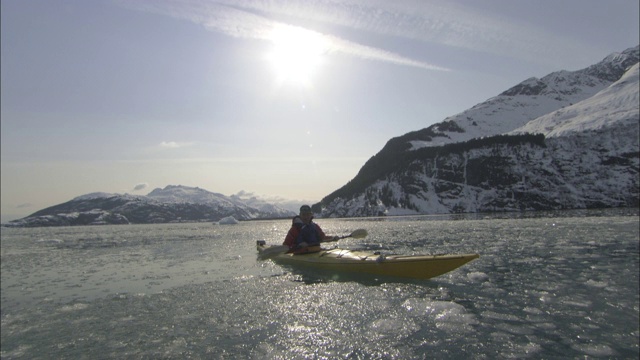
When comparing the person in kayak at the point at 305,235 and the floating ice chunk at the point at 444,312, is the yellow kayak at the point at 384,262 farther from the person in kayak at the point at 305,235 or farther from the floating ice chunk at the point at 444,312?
the floating ice chunk at the point at 444,312

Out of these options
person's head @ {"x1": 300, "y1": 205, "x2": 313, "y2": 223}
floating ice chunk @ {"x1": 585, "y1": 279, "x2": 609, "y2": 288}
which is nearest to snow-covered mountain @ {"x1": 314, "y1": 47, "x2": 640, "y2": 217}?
person's head @ {"x1": 300, "y1": 205, "x2": 313, "y2": 223}

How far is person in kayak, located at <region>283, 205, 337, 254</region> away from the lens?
71.8 feet

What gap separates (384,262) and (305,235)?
7.14 meters

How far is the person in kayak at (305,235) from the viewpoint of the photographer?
71.8 ft

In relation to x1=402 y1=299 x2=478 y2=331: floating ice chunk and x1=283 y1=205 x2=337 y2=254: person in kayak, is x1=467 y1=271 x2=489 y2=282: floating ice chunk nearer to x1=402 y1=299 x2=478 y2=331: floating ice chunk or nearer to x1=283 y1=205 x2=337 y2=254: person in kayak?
x1=402 y1=299 x2=478 y2=331: floating ice chunk

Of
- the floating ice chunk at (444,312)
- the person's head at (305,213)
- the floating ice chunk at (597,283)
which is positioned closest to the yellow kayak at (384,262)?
the person's head at (305,213)

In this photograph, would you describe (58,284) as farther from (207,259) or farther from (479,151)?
(479,151)

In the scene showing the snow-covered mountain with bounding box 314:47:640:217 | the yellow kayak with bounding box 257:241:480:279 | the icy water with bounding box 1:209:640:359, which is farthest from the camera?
the snow-covered mountain with bounding box 314:47:640:217

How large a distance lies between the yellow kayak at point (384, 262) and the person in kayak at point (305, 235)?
730mm

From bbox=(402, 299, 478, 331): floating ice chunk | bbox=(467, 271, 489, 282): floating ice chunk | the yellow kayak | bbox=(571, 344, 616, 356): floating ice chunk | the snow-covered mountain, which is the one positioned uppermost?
the snow-covered mountain

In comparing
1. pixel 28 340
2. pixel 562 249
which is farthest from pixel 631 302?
pixel 28 340

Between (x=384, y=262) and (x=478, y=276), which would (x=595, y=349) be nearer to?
(x=478, y=276)

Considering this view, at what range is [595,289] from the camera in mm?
12562

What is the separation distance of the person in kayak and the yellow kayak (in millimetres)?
730
